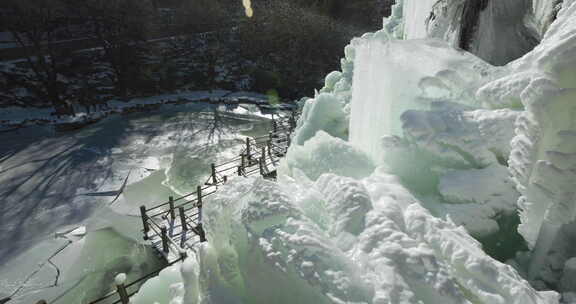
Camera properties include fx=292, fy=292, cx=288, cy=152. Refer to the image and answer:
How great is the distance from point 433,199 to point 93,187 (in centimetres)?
1271

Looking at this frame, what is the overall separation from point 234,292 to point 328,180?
1.35 meters

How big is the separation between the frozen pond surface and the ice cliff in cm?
644

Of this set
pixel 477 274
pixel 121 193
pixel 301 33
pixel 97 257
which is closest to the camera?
pixel 477 274

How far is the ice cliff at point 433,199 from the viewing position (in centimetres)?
208

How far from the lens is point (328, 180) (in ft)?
9.82

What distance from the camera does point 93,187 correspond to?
11727 millimetres

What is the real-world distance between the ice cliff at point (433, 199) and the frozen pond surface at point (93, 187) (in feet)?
21.1

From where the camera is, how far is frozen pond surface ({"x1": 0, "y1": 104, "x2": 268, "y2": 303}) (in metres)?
7.68

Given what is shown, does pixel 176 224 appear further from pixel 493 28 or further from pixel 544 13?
pixel 544 13

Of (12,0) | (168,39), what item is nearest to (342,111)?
(12,0)

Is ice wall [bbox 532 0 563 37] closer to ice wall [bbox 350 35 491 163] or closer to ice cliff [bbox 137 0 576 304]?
ice cliff [bbox 137 0 576 304]

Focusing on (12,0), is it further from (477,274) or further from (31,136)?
(477,274)

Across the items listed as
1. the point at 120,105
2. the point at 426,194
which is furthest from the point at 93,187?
the point at 426,194

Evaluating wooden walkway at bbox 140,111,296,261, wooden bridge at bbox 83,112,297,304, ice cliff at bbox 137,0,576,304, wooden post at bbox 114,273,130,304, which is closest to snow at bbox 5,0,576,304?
ice cliff at bbox 137,0,576,304
